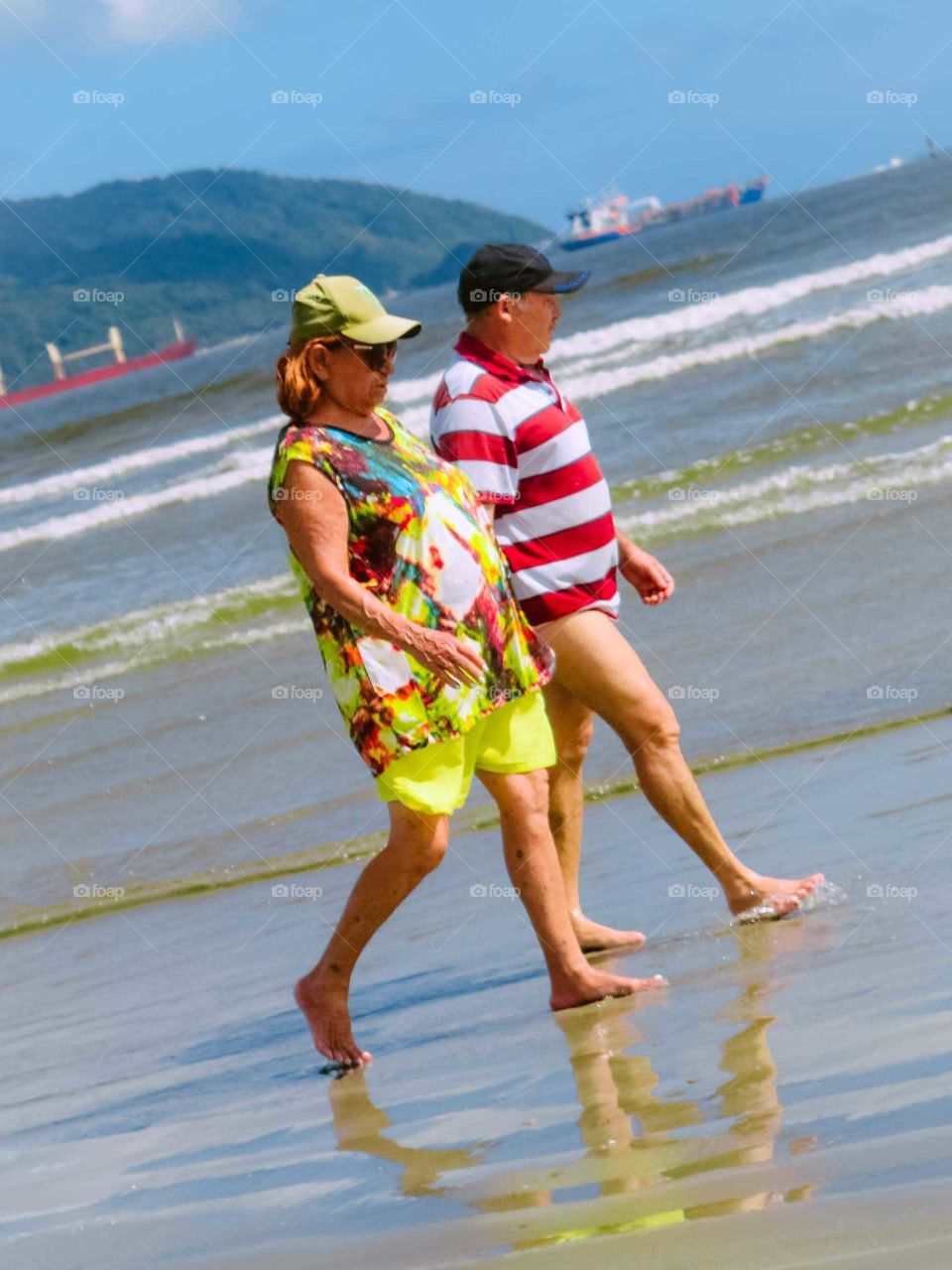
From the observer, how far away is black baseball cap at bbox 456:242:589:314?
13.0ft

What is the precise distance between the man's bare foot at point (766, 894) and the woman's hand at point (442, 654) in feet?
3.47

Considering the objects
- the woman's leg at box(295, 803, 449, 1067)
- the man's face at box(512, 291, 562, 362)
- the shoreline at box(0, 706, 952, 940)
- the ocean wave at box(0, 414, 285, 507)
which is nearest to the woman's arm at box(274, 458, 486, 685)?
the woman's leg at box(295, 803, 449, 1067)

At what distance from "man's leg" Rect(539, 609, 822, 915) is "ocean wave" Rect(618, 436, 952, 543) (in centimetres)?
591

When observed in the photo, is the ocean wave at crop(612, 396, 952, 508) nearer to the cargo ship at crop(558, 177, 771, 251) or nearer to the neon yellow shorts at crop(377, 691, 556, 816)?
the neon yellow shorts at crop(377, 691, 556, 816)

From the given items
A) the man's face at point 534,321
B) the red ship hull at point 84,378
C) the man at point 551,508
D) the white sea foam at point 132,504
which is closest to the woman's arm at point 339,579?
the man at point 551,508

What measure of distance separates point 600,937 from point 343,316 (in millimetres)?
1615

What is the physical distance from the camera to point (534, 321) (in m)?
3.99

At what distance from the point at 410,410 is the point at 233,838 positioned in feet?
47.5

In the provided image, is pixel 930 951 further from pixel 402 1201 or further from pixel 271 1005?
pixel 271 1005

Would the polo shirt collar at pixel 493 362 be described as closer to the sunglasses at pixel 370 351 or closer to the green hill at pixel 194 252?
the sunglasses at pixel 370 351

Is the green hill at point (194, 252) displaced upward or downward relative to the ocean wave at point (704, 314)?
upward

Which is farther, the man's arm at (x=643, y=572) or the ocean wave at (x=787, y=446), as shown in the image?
the ocean wave at (x=787, y=446)

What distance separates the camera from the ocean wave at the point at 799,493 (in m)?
10.2

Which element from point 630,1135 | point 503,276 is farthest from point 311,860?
point 630,1135
